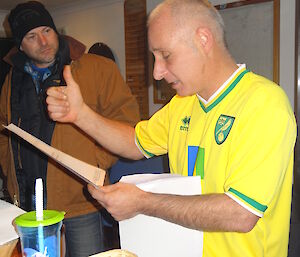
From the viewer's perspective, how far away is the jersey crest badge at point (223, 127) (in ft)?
3.45

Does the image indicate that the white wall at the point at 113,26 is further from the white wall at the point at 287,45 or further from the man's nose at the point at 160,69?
the man's nose at the point at 160,69

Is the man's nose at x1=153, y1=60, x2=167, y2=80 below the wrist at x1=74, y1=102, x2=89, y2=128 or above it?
above

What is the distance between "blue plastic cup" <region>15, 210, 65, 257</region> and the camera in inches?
29.6

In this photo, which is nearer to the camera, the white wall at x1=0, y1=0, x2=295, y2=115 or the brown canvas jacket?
the brown canvas jacket

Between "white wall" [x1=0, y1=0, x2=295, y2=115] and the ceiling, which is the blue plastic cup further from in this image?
the ceiling

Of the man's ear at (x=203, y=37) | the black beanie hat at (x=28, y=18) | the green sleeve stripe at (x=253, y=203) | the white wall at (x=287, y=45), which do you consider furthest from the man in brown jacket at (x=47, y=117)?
the white wall at (x=287, y=45)

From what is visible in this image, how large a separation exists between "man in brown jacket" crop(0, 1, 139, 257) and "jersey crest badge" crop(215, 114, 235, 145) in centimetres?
78

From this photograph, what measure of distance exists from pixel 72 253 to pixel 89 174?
946mm

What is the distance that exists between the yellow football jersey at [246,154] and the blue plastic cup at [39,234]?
1.48 ft

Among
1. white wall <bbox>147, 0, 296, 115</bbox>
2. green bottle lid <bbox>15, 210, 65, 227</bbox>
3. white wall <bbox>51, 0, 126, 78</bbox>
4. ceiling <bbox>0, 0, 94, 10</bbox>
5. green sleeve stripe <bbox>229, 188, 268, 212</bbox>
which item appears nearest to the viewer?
green bottle lid <bbox>15, 210, 65, 227</bbox>

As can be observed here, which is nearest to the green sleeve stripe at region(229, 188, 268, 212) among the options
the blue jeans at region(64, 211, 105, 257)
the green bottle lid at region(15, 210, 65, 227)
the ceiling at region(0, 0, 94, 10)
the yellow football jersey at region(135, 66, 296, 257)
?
the yellow football jersey at region(135, 66, 296, 257)

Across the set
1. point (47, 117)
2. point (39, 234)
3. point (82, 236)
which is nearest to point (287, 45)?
point (47, 117)

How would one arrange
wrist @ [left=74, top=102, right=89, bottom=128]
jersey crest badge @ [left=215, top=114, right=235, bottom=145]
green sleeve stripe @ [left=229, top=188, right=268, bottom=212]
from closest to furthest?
green sleeve stripe @ [left=229, top=188, right=268, bottom=212]
jersey crest badge @ [left=215, top=114, right=235, bottom=145]
wrist @ [left=74, top=102, right=89, bottom=128]

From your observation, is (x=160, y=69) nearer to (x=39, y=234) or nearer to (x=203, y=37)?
(x=203, y=37)
